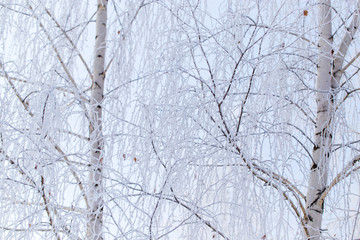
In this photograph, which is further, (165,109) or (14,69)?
(14,69)

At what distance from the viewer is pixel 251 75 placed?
1771mm

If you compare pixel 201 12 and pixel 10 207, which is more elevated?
pixel 201 12

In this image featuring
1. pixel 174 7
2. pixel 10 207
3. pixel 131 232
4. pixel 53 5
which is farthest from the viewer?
pixel 53 5

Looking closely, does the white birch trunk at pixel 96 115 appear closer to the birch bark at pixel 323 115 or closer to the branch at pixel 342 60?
the birch bark at pixel 323 115

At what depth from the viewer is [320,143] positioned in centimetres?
206

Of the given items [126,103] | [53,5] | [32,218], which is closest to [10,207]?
[32,218]

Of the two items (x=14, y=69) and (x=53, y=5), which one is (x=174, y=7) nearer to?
(x=53, y=5)

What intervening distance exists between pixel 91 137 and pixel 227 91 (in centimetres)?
58

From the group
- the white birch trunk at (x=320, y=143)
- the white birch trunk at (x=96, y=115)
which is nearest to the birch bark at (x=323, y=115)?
the white birch trunk at (x=320, y=143)

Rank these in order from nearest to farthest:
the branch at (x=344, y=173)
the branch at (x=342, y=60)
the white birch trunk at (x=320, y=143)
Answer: the branch at (x=344, y=173)
the white birch trunk at (x=320, y=143)
the branch at (x=342, y=60)

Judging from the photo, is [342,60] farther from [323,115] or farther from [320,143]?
[320,143]

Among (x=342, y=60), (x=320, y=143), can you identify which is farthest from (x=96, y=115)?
(x=342, y=60)

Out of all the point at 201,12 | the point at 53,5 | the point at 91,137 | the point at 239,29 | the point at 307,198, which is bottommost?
the point at 307,198

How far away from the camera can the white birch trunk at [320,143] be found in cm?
196
